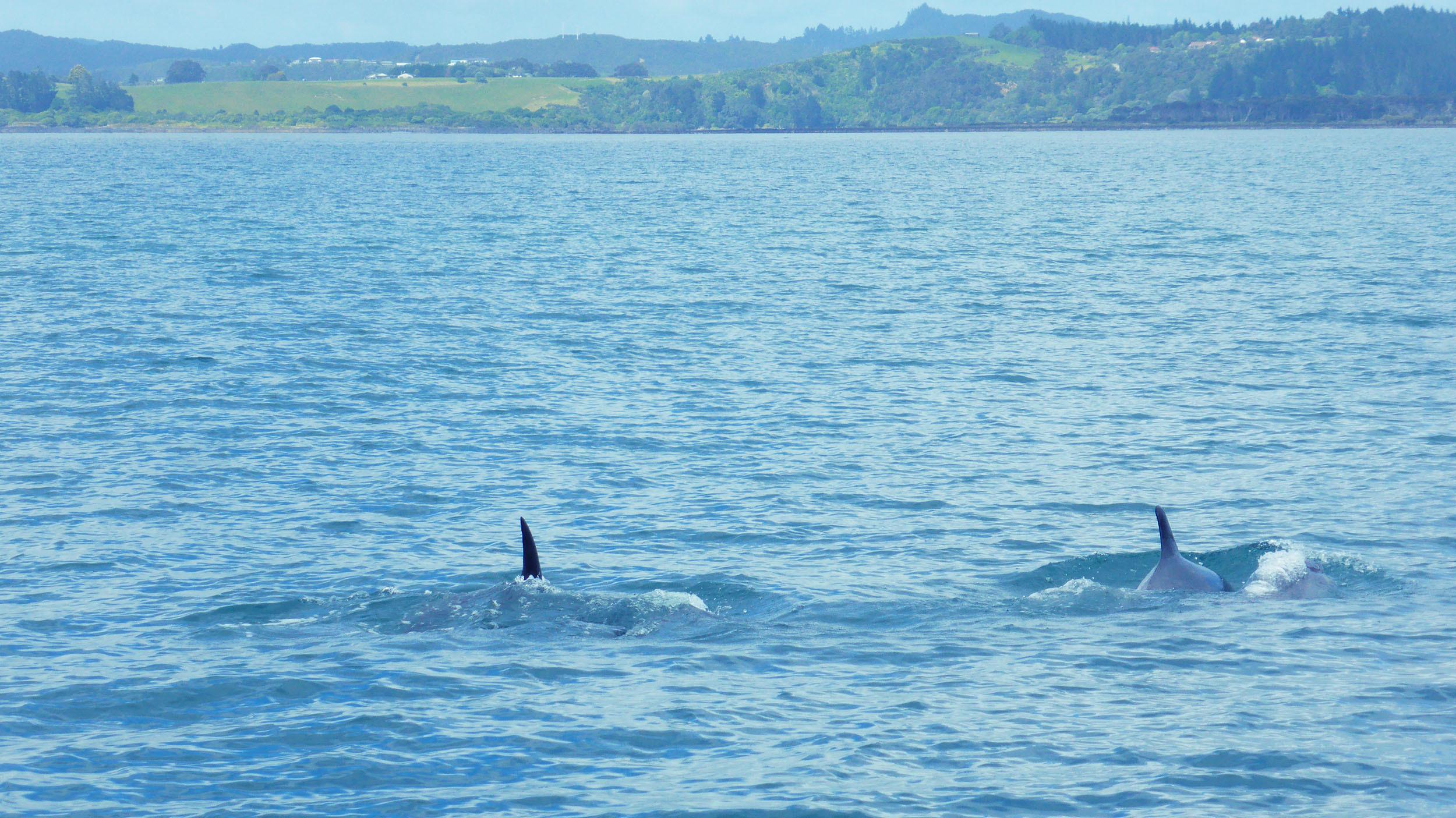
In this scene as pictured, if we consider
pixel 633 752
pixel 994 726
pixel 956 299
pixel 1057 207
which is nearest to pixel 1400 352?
pixel 956 299

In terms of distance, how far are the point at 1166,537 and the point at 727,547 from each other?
652cm

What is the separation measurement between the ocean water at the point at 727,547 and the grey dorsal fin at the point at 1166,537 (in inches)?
28.2

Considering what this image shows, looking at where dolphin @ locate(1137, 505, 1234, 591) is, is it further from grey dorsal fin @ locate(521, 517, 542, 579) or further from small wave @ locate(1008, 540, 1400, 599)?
grey dorsal fin @ locate(521, 517, 542, 579)

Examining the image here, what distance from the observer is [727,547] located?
21594 mm

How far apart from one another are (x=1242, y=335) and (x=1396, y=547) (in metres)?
20.3

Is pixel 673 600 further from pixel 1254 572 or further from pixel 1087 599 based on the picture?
pixel 1254 572

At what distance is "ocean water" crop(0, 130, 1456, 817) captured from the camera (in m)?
14.0

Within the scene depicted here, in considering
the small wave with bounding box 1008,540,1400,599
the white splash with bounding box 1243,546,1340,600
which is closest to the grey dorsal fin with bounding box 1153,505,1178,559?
the small wave with bounding box 1008,540,1400,599

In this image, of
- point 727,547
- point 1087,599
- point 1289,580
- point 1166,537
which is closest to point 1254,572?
point 1289,580

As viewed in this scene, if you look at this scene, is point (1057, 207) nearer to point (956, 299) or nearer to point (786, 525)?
point (956, 299)

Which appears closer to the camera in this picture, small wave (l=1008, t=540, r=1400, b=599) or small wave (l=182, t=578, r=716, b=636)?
small wave (l=182, t=578, r=716, b=636)

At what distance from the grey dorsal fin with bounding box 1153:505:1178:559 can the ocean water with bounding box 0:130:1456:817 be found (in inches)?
28.2

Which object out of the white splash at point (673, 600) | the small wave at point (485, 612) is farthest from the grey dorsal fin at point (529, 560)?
the white splash at point (673, 600)

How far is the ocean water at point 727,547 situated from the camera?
46.0 ft
